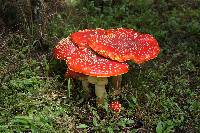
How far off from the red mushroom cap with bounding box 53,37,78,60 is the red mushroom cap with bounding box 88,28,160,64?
25cm

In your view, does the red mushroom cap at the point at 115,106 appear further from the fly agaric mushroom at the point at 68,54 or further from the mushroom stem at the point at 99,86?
the fly agaric mushroom at the point at 68,54

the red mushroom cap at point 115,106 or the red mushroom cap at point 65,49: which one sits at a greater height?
the red mushroom cap at point 65,49

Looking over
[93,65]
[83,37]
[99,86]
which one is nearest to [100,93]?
[99,86]

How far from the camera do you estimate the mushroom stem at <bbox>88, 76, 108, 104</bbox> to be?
16.6ft

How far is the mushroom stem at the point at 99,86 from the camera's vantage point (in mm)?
5062

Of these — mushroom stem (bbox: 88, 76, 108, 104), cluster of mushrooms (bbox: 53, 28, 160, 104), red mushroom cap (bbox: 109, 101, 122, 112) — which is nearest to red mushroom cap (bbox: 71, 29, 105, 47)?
cluster of mushrooms (bbox: 53, 28, 160, 104)

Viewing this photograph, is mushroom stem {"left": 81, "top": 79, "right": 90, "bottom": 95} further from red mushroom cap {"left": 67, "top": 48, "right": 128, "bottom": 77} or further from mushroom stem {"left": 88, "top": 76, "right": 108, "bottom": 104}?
red mushroom cap {"left": 67, "top": 48, "right": 128, "bottom": 77}

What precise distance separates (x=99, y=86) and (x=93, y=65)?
1.47 feet

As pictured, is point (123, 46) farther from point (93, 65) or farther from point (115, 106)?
point (115, 106)

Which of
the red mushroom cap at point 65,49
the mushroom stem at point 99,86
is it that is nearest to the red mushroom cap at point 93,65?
the red mushroom cap at point 65,49

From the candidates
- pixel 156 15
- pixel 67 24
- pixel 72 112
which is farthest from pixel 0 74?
pixel 156 15

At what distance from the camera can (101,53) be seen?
5.00m

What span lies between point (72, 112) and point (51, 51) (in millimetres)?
1134

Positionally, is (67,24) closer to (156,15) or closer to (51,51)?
(51,51)
